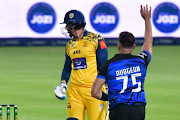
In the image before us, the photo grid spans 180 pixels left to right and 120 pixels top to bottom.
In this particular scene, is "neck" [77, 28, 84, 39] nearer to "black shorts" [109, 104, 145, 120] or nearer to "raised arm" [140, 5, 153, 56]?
"raised arm" [140, 5, 153, 56]

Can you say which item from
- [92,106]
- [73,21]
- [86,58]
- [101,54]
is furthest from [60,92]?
[73,21]

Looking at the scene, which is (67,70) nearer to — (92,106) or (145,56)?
(92,106)

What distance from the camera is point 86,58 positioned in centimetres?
693

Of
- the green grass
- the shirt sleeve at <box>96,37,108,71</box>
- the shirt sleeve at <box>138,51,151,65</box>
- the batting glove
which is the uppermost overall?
the shirt sleeve at <box>138,51,151,65</box>

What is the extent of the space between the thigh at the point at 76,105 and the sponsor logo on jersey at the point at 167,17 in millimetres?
14136

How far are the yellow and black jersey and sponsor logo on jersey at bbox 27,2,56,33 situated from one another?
13280 millimetres

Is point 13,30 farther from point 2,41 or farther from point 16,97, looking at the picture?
point 16,97

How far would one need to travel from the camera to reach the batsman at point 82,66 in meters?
6.85

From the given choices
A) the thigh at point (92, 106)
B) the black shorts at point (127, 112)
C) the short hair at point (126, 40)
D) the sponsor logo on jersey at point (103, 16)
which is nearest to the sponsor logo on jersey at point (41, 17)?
the sponsor logo on jersey at point (103, 16)

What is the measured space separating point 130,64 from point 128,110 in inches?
20.4

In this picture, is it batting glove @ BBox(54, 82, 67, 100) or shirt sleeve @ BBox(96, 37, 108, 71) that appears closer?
batting glove @ BBox(54, 82, 67, 100)

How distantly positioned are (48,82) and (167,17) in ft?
28.1

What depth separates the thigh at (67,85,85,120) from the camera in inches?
267

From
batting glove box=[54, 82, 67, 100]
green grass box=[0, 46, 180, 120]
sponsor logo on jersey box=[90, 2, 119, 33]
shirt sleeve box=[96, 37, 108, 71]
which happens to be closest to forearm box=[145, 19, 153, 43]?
shirt sleeve box=[96, 37, 108, 71]
